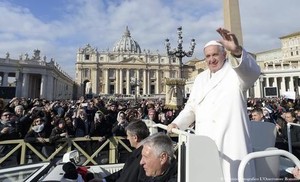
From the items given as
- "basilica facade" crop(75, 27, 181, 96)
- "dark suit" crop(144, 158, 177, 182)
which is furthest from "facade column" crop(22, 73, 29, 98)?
"dark suit" crop(144, 158, 177, 182)

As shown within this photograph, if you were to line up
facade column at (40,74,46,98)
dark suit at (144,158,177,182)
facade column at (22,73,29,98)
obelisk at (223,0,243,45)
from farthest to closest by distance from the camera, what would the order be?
facade column at (40,74,46,98) < facade column at (22,73,29,98) < obelisk at (223,0,243,45) < dark suit at (144,158,177,182)

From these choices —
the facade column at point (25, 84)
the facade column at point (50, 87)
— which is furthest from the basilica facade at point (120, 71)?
the facade column at point (25, 84)

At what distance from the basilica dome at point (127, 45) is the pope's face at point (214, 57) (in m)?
107

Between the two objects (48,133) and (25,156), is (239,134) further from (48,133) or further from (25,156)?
(48,133)

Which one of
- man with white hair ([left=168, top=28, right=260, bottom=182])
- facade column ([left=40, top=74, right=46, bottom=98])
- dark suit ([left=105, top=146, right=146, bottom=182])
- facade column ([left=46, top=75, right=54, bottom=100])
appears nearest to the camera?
man with white hair ([left=168, top=28, right=260, bottom=182])

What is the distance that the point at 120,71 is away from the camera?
300ft

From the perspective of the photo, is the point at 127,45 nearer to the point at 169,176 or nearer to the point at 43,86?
the point at 43,86

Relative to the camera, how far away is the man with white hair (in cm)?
180

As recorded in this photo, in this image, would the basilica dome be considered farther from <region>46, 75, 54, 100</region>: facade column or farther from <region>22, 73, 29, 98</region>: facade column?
<region>22, 73, 29, 98</region>: facade column

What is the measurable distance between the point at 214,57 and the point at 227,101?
0.37 metres

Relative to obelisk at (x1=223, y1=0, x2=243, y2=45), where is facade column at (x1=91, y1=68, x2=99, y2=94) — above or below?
above

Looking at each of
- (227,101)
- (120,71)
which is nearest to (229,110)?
(227,101)

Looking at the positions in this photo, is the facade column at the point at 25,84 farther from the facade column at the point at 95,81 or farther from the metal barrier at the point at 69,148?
the metal barrier at the point at 69,148

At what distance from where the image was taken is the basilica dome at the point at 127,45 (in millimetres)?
109188
